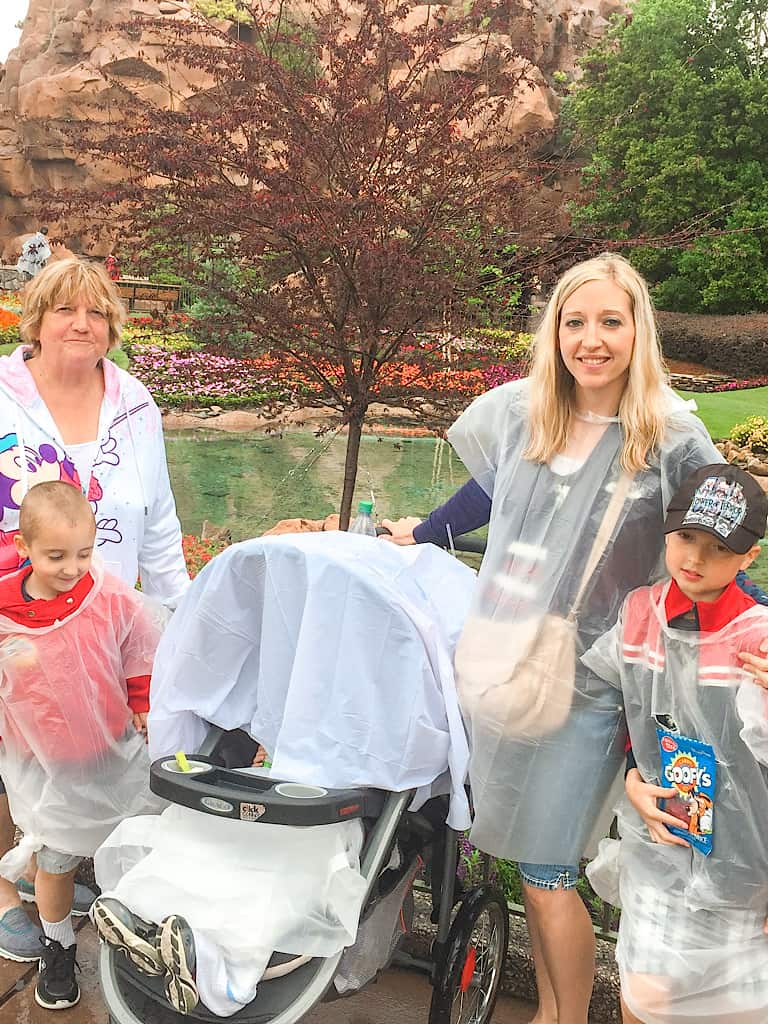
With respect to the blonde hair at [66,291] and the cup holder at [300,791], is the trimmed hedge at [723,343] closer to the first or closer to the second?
the blonde hair at [66,291]

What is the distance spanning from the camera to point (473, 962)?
2.12 m

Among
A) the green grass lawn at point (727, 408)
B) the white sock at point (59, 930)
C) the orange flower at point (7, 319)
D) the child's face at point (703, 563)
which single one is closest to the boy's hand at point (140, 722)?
the white sock at point (59, 930)

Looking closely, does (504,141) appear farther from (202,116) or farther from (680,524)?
(680,524)

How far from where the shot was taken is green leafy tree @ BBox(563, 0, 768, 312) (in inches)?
738

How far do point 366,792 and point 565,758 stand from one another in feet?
1.36

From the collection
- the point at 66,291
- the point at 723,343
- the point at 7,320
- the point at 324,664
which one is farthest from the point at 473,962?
the point at 7,320

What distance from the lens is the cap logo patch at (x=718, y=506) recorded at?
1.60 metres

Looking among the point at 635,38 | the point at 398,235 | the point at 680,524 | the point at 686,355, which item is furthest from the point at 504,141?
the point at 635,38

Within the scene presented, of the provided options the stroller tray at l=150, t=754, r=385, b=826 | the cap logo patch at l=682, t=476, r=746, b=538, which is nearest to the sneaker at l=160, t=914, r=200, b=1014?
the stroller tray at l=150, t=754, r=385, b=826

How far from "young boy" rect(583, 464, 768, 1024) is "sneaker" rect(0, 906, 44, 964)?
1605 mm

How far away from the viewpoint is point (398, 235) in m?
4.51

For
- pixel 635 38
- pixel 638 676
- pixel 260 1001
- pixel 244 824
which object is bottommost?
pixel 260 1001

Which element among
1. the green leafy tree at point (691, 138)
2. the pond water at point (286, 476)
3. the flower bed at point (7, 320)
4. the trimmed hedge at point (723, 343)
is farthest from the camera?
the green leafy tree at point (691, 138)

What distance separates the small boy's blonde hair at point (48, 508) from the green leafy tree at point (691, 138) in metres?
17.3
